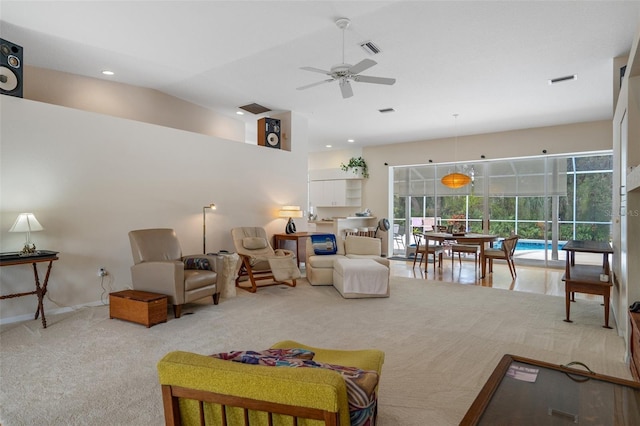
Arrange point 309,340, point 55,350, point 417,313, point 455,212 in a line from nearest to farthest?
point 55,350 < point 309,340 < point 417,313 < point 455,212

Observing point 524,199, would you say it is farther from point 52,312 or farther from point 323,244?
point 52,312

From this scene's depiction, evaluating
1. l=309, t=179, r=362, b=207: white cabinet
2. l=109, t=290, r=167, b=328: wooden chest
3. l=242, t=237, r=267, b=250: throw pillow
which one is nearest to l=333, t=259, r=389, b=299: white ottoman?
l=242, t=237, r=267, b=250: throw pillow

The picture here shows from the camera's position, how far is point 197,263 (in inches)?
181

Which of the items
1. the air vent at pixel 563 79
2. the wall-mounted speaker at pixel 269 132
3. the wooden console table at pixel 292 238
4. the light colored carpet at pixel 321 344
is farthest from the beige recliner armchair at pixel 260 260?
the air vent at pixel 563 79

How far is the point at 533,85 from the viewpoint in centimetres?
518

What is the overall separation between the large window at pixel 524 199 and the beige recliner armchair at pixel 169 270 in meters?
6.37

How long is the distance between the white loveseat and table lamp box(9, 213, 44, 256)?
11.6 ft

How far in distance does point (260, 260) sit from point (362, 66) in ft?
10.7

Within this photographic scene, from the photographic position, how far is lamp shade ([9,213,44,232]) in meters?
3.64

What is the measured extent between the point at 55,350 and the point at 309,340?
223 cm

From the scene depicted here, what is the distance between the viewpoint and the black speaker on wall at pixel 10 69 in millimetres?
3875

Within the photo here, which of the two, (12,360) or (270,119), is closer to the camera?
(12,360)

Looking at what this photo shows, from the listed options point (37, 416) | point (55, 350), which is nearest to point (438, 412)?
point (37, 416)

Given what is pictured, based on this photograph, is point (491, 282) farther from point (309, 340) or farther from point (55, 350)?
point (55, 350)
